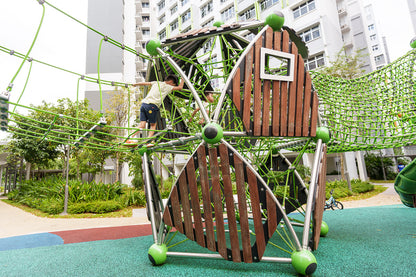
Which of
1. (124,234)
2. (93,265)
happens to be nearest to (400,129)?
(93,265)

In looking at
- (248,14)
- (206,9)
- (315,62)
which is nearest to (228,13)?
(248,14)

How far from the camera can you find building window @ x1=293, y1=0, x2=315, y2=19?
797 inches

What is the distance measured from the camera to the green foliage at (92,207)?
11.0m

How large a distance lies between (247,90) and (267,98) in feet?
1.04

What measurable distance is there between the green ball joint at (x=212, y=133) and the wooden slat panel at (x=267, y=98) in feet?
2.11

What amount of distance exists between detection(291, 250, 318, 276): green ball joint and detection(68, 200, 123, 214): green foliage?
10.5 m

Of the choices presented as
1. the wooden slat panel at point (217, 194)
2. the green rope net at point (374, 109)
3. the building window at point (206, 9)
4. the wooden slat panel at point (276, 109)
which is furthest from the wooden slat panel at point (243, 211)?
the building window at point (206, 9)

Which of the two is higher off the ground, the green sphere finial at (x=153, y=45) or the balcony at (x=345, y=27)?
the balcony at (x=345, y=27)

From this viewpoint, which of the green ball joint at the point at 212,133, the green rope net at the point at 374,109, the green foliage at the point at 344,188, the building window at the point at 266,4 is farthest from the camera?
the building window at the point at 266,4

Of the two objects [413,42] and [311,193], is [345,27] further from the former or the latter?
[311,193]

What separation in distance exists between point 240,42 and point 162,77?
1.88 metres

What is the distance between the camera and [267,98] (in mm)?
3191

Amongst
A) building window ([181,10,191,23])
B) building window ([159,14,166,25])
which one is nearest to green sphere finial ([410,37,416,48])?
building window ([181,10,191,23])

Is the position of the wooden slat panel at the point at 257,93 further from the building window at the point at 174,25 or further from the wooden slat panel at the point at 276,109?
the building window at the point at 174,25
